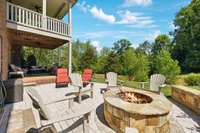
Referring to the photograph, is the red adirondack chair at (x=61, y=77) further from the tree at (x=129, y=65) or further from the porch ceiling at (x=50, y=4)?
the tree at (x=129, y=65)

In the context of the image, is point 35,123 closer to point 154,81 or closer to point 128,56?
point 154,81

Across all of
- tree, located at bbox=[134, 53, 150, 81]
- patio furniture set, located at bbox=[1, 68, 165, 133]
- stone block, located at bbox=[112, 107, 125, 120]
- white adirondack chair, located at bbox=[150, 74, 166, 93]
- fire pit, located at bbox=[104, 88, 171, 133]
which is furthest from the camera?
tree, located at bbox=[134, 53, 150, 81]

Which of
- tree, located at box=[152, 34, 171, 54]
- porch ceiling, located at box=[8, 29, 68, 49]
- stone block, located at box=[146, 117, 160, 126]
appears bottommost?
stone block, located at box=[146, 117, 160, 126]

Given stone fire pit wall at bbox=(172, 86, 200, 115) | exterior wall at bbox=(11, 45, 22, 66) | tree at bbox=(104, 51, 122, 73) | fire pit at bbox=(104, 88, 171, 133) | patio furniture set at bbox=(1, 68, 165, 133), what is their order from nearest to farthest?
patio furniture set at bbox=(1, 68, 165, 133)
fire pit at bbox=(104, 88, 171, 133)
stone fire pit wall at bbox=(172, 86, 200, 115)
exterior wall at bbox=(11, 45, 22, 66)
tree at bbox=(104, 51, 122, 73)

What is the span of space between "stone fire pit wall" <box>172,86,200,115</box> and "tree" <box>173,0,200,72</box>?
88.9 feet

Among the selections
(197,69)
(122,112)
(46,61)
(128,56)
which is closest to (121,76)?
(128,56)

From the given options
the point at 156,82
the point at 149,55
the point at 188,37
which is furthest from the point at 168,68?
the point at 188,37

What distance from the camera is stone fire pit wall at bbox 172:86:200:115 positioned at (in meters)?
5.28

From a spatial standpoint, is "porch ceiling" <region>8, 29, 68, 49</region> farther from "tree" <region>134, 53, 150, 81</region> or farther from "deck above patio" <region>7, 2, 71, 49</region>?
"tree" <region>134, 53, 150, 81</region>

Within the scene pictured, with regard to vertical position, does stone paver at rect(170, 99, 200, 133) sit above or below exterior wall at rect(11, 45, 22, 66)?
below

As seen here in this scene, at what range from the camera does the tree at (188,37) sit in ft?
101

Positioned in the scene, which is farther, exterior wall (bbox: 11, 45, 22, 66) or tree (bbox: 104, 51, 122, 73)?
tree (bbox: 104, 51, 122, 73)

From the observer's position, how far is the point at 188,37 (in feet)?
107

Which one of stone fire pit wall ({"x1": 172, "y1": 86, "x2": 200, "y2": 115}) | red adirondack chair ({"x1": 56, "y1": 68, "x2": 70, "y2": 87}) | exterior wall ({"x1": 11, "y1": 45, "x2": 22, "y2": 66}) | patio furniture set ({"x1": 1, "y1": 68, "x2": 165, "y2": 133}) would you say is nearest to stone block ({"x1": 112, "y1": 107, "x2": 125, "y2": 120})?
patio furniture set ({"x1": 1, "y1": 68, "x2": 165, "y2": 133})
